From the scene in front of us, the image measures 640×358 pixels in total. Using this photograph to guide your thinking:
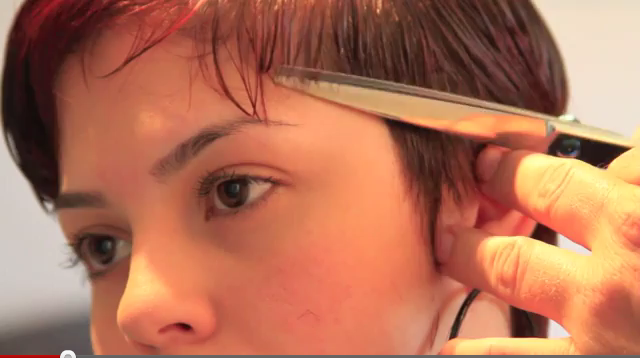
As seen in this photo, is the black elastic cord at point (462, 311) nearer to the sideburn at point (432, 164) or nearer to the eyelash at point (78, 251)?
the sideburn at point (432, 164)

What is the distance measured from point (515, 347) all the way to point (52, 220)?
2.92ft

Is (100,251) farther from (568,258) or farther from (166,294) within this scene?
(568,258)

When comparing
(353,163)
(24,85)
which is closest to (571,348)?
(353,163)

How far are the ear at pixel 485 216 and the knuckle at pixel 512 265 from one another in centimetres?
9

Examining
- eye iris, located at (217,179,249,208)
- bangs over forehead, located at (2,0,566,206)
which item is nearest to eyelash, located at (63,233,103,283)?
bangs over forehead, located at (2,0,566,206)

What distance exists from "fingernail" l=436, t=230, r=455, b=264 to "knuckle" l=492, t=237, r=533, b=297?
0.22 ft

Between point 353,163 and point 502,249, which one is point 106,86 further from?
point 502,249

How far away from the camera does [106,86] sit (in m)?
0.55

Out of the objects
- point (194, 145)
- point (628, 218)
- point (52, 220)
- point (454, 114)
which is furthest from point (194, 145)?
point (52, 220)

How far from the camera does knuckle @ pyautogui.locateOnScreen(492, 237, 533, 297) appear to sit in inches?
18.3

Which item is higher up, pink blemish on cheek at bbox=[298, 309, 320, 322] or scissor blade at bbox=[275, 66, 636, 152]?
scissor blade at bbox=[275, 66, 636, 152]

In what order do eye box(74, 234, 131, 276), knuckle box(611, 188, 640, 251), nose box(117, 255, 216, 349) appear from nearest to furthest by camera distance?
1. knuckle box(611, 188, 640, 251)
2. nose box(117, 255, 216, 349)
3. eye box(74, 234, 131, 276)

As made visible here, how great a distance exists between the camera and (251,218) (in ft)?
1.72

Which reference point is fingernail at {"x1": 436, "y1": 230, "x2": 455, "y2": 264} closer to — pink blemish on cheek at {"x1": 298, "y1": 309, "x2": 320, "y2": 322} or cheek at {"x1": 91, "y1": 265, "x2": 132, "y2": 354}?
pink blemish on cheek at {"x1": 298, "y1": 309, "x2": 320, "y2": 322}
